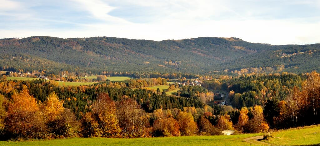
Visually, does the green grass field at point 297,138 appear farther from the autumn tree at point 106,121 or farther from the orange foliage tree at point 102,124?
the autumn tree at point 106,121

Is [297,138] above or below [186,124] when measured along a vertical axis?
above

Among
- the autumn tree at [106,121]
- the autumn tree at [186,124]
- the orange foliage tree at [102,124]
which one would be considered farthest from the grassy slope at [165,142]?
the autumn tree at [186,124]

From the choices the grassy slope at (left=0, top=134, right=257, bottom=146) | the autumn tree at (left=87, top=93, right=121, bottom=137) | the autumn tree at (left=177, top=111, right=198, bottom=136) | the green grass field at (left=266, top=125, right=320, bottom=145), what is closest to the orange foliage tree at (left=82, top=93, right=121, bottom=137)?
the autumn tree at (left=87, top=93, right=121, bottom=137)

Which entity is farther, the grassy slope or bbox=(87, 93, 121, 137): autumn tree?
bbox=(87, 93, 121, 137): autumn tree

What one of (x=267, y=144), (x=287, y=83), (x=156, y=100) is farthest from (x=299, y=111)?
(x=287, y=83)

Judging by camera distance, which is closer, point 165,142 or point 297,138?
point 297,138

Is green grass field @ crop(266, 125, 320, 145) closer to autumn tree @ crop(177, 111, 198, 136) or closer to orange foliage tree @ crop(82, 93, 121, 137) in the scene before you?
orange foliage tree @ crop(82, 93, 121, 137)

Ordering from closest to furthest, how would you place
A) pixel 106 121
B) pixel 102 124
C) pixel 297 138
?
pixel 297 138, pixel 106 121, pixel 102 124

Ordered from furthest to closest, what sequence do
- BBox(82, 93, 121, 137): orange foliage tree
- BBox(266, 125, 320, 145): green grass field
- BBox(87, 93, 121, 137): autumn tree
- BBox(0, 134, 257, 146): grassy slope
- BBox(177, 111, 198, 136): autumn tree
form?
BBox(177, 111, 198, 136): autumn tree
BBox(87, 93, 121, 137): autumn tree
BBox(82, 93, 121, 137): orange foliage tree
BBox(0, 134, 257, 146): grassy slope
BBox(266, 125, 320, 145): green grass field

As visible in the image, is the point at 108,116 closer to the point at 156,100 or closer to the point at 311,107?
the point at 311,107

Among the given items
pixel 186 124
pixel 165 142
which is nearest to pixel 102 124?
pixel 165 142

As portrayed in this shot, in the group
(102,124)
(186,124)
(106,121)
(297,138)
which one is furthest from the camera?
(186,124)

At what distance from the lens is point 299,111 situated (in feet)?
217

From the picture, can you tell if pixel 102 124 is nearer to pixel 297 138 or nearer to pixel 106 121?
pixel 106 121
